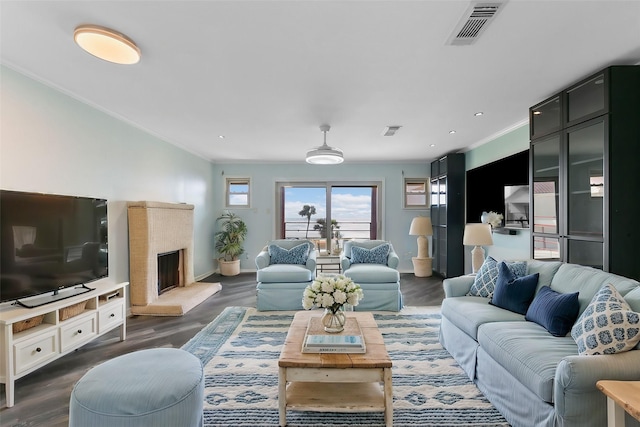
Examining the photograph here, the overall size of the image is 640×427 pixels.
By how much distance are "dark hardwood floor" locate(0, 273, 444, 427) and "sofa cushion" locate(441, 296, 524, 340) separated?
1.60 m

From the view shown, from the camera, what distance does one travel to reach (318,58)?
2289 millimetres

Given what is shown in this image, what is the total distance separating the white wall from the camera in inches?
96.8

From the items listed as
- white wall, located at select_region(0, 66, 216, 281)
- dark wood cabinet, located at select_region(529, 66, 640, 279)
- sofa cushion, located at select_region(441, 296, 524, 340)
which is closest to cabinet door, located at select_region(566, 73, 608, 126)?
dark wood cabinet, located at select_region(529, 66, 640, 279)

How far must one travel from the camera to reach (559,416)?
5.02ft

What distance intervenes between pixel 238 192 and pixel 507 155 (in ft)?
17.4

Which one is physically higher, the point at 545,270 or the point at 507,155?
the point at 507,155

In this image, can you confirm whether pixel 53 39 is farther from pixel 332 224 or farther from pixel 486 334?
pixel 332 224

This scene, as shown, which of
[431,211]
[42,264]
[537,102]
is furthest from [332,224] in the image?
[42,264]

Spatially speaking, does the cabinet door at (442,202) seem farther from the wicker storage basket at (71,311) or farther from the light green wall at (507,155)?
the wicker storage basket at (71,311)

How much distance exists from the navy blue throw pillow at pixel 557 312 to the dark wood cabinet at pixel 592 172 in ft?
2.20

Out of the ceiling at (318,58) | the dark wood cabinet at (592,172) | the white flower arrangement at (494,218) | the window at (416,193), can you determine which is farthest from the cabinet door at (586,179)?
the window at (416,193)

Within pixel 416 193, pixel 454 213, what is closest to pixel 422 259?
pixel 454 213

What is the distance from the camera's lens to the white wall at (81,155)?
246 cm

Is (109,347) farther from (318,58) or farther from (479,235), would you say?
(479,235)
